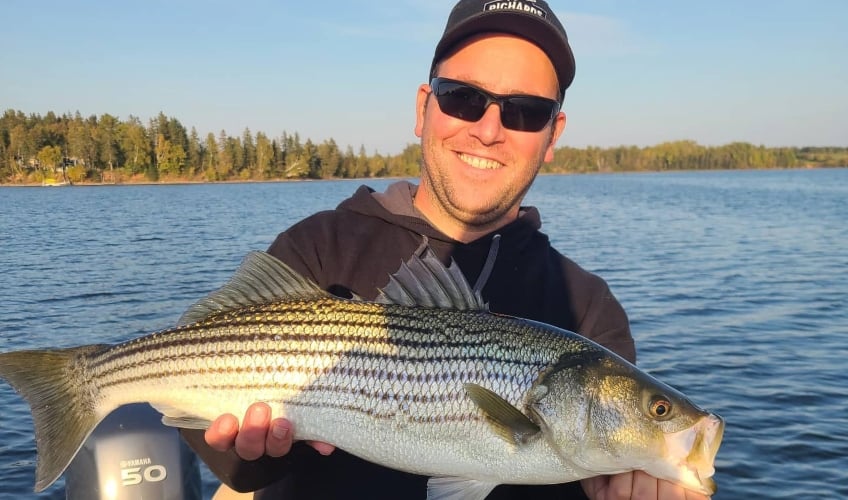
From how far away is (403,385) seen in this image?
10.8 ft

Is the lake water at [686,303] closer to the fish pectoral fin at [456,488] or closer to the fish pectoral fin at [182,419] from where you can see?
the fish pectoral fin at [182,419]

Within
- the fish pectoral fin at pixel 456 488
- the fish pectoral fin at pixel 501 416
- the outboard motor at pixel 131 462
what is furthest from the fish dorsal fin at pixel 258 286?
the outboard motor at pixel 131 462

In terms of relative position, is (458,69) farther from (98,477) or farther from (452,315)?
(98,477)

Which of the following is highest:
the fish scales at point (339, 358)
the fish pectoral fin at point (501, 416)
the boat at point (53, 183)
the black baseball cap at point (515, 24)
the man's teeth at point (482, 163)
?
the black baseball cap at point (515, 24)

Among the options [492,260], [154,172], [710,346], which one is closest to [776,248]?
[710,346]

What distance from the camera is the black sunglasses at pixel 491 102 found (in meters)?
4.33

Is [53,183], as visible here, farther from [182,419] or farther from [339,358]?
[339,358]

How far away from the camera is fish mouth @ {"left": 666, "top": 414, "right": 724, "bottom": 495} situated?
3.11 metres

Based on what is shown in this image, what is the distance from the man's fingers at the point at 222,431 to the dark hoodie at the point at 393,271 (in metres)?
0.26

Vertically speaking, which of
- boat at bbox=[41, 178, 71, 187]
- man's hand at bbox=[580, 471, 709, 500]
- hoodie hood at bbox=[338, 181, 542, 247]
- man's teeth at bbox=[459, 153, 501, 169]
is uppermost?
man's teeth at bbox=[459, 153, 501, 169]

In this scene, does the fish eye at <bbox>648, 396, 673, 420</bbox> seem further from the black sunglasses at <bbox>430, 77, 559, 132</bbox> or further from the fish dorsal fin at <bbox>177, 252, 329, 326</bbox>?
the black sunglasses at <bbox>430, 77, 559, 132</bbox>

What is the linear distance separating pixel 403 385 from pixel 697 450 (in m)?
1.47

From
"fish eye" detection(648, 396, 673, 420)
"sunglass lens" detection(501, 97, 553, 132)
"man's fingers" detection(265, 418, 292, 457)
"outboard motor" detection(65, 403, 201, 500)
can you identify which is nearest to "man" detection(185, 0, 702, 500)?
"sunglass lens" detection(501, 97, 553, 132)

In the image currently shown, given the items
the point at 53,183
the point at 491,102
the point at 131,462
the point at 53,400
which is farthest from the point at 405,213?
the point at 53,183
